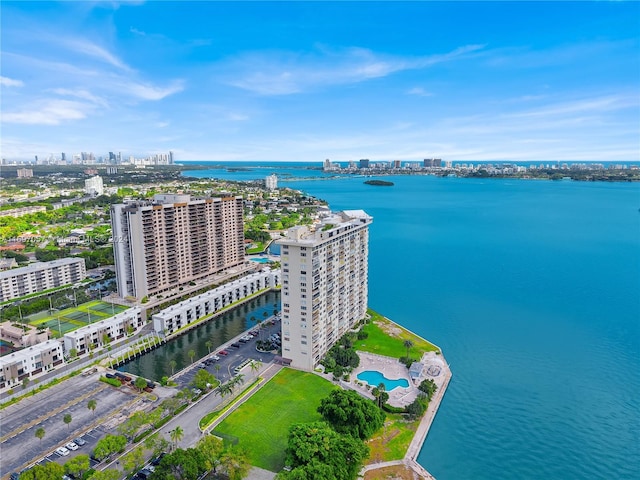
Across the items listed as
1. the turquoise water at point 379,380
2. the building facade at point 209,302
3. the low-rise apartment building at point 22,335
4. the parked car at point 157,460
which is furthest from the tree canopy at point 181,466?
the low-rise apartment building at point 22,335

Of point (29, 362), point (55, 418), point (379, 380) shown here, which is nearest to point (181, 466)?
point (55, 418)

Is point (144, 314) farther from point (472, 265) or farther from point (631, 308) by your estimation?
point (631, 308)

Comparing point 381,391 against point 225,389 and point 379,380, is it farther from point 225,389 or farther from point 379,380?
point 225,389

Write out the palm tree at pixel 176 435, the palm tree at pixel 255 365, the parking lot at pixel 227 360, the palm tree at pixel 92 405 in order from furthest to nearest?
the parking lot at pixel 227 360 < the palm tree at pixel 255 365 < the palm tree at pixel 92 405 < the palm tree at pixel 176 435

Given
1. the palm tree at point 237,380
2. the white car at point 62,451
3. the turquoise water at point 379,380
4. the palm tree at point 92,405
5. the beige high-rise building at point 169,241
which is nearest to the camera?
the white car at point 62,451

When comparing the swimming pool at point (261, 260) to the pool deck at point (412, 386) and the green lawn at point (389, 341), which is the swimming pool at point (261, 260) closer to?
the green lawn at point (389, 341)

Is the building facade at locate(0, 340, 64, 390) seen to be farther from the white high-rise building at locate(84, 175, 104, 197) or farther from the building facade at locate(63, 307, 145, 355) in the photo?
the white high-rise building at locate(84, 175, 104, 197)

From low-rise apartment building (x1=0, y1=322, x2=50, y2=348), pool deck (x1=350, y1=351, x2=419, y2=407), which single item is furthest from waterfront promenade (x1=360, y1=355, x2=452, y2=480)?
low-rise apartment building (x1=0, y1=322, x2=50, y2=348)
